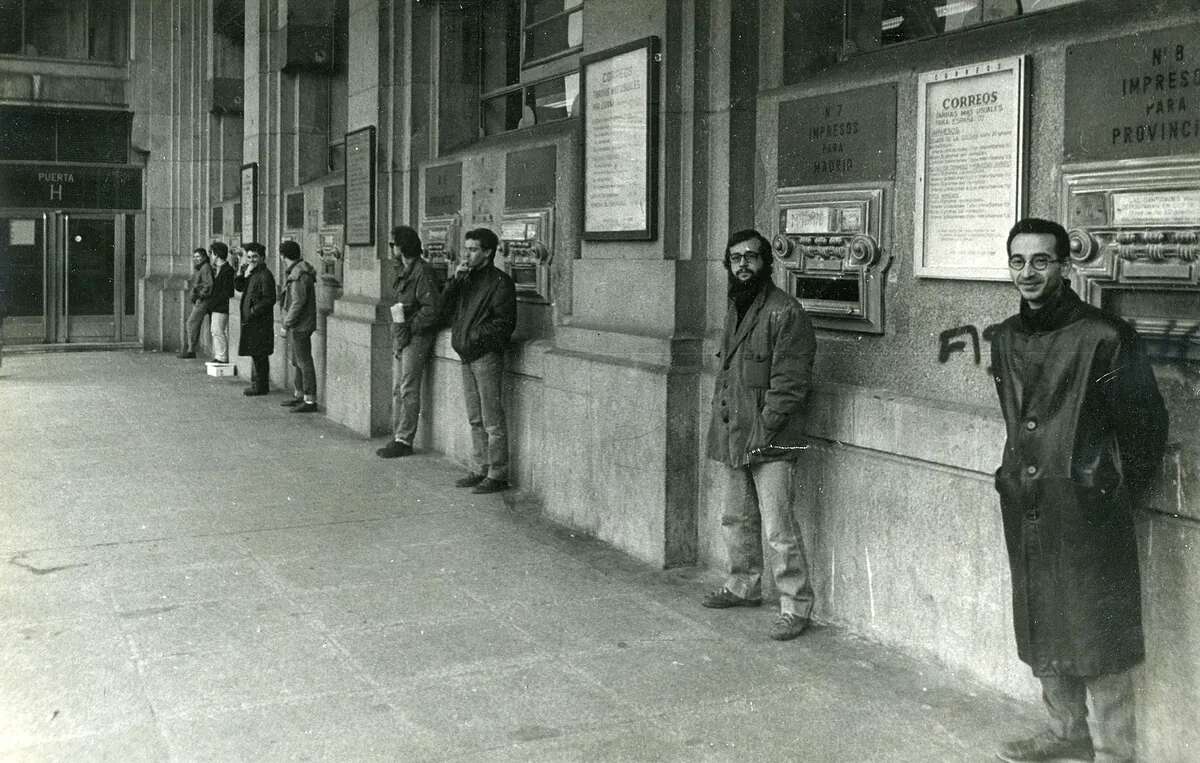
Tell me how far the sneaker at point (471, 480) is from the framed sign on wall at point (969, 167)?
4.82 meters

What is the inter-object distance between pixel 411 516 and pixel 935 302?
4.33 metres

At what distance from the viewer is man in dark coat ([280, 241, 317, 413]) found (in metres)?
14.5

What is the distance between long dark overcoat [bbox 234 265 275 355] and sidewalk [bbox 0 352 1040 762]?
5719mm

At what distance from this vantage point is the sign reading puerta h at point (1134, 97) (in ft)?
15.7

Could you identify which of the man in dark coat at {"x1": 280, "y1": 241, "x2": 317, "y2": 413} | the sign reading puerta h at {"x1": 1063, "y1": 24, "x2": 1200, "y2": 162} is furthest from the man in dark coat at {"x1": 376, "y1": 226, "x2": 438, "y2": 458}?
the sign reading puerta h at {"x1": 1063, "y1": 24, "x2": 1200, "y2": 162}

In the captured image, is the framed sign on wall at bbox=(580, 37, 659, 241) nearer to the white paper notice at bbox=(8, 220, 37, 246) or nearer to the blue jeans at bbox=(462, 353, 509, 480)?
the blue jeans at bbox=(462, 353, 509, 480)

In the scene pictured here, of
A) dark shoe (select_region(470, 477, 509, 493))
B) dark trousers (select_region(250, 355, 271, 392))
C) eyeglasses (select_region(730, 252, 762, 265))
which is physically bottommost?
dark shoe (select_region(470, 477, 509, 493))

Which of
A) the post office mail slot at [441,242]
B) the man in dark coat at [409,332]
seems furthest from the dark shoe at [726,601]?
the post office mail slot at [441,242]

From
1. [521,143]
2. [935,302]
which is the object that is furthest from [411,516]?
[935,302]

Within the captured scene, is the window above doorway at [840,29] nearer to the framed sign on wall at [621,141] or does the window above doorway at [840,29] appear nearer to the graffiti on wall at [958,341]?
the framed sign on wall at [621,141]

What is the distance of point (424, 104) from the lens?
41.1ft

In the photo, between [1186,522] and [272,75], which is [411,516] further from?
[272,75]

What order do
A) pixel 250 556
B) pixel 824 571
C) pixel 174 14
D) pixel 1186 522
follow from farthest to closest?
pixel 174 14
pixel 250 556
pixel 824 571
pixel 1186 522

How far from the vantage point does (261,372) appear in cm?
1596
